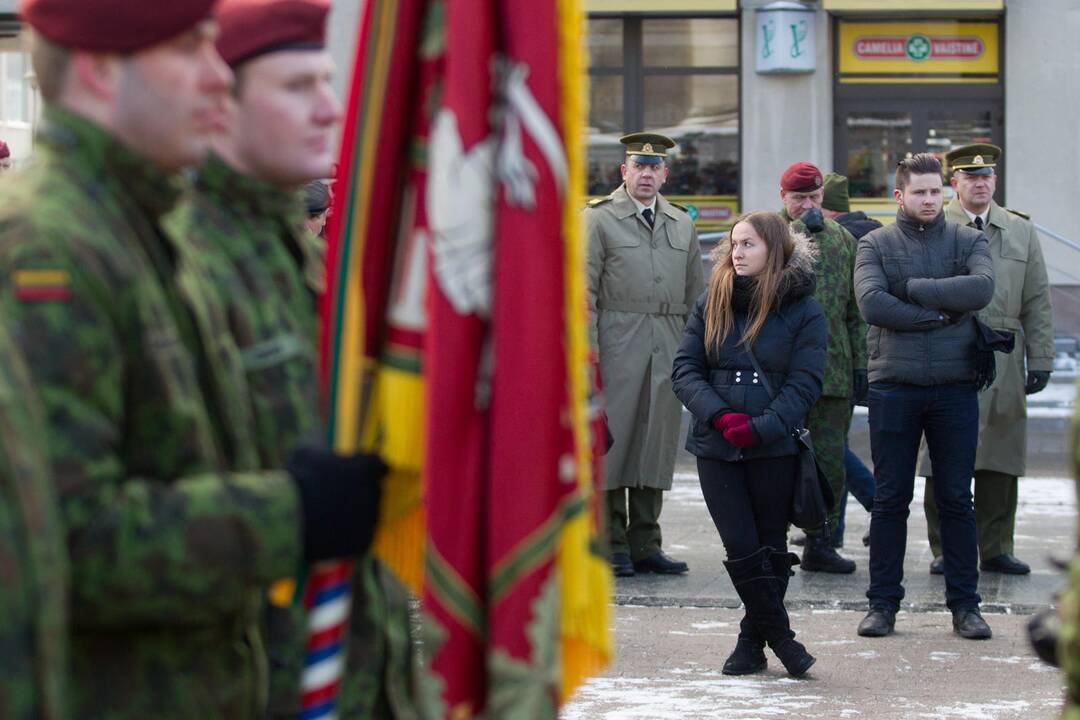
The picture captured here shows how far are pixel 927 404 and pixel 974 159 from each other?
212 centimetres

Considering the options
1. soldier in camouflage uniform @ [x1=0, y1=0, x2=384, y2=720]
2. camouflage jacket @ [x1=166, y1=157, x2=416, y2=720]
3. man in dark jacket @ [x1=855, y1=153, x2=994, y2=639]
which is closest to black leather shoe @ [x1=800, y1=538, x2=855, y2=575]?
man in dark jacket @ [x1=855, y1=153, x2=994, y2=639]

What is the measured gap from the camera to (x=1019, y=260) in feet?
31.0

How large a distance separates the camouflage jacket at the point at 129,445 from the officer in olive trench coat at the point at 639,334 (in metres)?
7.13

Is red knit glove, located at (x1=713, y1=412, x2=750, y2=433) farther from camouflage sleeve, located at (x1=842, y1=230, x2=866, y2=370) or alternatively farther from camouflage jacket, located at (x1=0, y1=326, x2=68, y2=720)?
camouflage jacket, located at (x1=0, y1=326, x2=68, y2=720)

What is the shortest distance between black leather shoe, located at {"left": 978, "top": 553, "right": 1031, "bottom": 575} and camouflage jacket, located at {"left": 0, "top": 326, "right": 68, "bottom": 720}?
8216 millimetres

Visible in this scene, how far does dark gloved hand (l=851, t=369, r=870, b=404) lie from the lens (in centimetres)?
973

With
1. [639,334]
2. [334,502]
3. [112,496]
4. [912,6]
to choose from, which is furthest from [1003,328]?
[912,6]

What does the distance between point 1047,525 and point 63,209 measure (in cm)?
965

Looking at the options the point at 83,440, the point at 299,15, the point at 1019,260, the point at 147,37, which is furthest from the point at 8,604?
the point at 1019,260

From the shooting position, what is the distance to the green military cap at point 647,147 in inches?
390

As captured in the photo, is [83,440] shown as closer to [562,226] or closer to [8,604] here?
[8,604]

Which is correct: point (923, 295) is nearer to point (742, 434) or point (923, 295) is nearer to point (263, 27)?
point (742, 434)

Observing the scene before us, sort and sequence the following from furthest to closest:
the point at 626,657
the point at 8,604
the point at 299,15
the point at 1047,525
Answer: the point at 1047,525, the point at 626,657, the point at 299,15, the point at 8,604

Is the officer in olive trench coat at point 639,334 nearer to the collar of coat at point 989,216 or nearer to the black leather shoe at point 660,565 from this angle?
the black leather shoe at point 660,565
